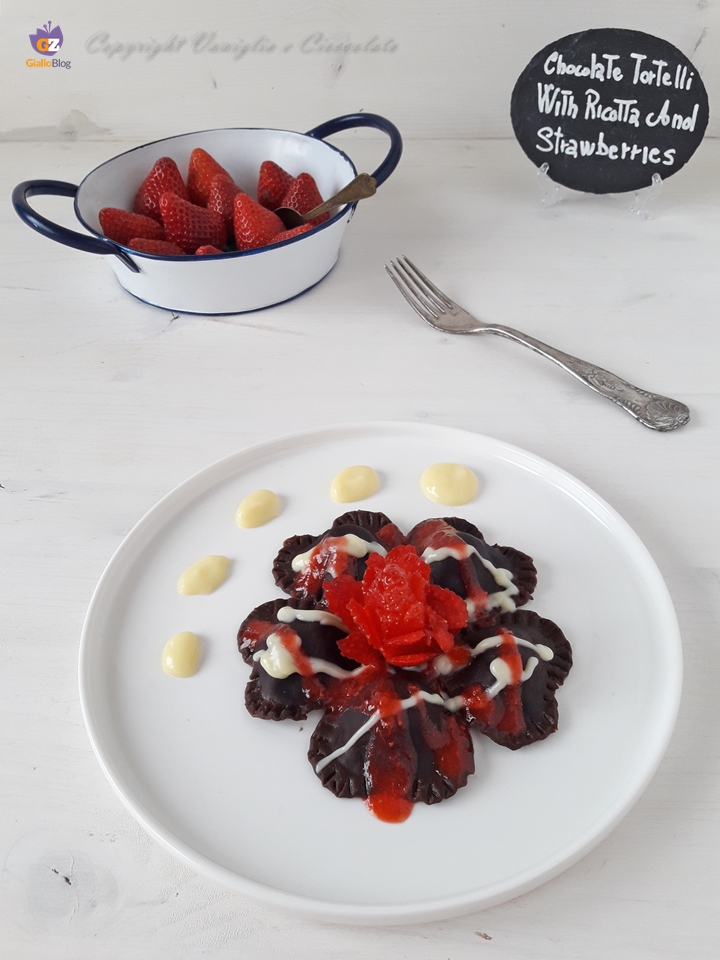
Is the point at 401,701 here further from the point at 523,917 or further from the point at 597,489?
the point at 597,489

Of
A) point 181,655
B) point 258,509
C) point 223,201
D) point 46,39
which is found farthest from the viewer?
point 46,39

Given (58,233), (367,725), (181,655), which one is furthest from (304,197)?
(367,725)

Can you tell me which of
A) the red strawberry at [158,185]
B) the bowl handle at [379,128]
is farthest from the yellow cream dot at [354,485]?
the red strawberry at [158,185]

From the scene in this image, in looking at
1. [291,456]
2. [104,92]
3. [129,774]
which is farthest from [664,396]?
[104,92]

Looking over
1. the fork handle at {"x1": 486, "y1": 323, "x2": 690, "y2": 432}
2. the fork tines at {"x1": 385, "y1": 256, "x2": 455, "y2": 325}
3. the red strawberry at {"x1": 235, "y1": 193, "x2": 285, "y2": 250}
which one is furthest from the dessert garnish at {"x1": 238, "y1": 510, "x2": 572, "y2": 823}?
the red strawberry at {"x1": 235, "y1": 193, "x2": 285, "y2": 250}

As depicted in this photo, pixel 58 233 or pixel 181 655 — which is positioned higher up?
pixel 58 233

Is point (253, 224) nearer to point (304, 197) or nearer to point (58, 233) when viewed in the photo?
point (304, 197)
